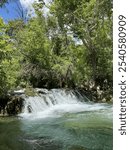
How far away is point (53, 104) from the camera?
19.3 m

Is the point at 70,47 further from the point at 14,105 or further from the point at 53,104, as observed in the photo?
the point at 14,105

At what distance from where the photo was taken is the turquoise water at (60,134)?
8781mm

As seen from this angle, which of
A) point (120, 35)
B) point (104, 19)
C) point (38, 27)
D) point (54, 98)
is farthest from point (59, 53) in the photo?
point (120, 35)

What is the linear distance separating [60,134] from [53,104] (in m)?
8.73

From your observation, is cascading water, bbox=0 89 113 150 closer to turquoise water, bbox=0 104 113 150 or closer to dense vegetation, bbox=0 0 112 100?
turquoise water, bbox=0 104 113 150

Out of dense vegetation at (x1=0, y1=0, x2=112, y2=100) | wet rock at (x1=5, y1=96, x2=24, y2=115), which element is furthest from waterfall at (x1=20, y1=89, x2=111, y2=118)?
dense vegetation at (x1=0, y1=0, x2=112, y2=100)

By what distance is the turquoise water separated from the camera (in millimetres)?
8781

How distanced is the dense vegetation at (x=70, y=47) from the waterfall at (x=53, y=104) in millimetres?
2817

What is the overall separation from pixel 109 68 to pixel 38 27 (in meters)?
6.45

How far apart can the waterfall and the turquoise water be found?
2049 mm

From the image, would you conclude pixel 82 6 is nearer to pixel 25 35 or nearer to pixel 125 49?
pixel 25 35

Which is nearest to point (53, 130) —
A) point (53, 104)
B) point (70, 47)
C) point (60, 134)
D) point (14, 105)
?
point (60, 134)

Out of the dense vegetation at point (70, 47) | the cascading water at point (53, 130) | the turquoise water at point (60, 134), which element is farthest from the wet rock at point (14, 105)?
the dense vegetation at point (70, 47)

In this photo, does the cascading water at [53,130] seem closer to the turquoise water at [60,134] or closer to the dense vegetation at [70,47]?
the turquoise water at [60,134]
